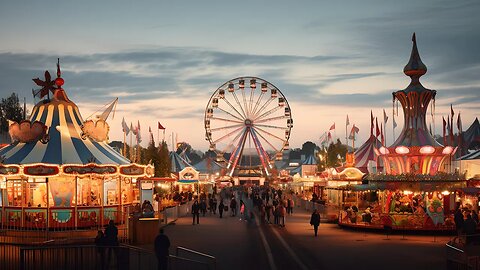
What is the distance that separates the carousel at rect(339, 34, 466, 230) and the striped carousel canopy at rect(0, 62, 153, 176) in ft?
34.9

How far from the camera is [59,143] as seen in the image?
93.5 feet

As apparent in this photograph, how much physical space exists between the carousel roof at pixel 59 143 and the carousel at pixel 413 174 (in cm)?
1161

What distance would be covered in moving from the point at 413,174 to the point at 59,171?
1567 centimetres

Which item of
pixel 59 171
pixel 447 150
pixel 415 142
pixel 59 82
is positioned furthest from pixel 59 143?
pixel 447 150

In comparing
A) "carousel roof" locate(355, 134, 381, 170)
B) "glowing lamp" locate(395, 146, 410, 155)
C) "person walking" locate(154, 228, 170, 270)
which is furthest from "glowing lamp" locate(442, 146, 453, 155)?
"carousel roof" locate(355, 134, 381, 170)

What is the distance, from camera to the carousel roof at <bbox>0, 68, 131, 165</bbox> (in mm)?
27656

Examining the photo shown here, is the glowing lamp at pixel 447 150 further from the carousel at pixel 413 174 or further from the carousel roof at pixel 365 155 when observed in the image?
the carousel roof at pixel 365 155

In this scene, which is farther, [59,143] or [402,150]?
[402,150]

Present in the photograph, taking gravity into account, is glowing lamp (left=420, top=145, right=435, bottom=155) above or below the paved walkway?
above

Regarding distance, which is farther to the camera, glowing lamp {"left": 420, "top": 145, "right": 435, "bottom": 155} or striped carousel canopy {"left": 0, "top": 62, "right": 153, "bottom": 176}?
glowing lamp {"left": 420, "top": 145, "right": 435, "bottom": 155}

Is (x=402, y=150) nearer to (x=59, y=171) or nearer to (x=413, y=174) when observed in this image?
(x=413, y=174)

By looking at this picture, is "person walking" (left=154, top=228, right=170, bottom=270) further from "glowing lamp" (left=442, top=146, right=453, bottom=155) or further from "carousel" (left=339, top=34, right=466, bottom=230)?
"glowing lamp" (left=442, top=146, right=453, bottom=155)

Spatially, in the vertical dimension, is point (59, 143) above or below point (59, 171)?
above

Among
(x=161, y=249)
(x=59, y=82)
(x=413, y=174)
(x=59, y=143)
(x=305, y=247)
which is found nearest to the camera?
(x=161, y=249)
